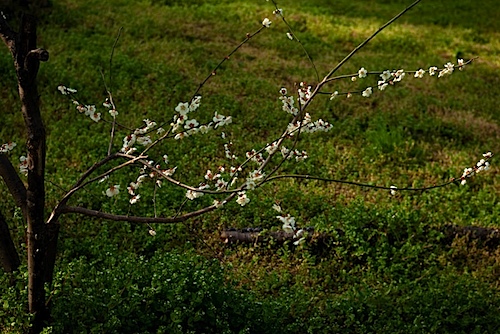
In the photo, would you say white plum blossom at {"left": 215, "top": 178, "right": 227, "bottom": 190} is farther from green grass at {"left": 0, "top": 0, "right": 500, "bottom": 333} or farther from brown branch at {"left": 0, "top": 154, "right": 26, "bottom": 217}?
brown branch at {"left": 0, "top": 154, "right": 26, "bottom": 217}

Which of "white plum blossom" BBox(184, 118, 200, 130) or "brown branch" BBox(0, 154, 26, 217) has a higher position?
"white plum blossom" BBox(184, 118, 200, 130)

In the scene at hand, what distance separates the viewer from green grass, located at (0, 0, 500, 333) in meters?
4.15

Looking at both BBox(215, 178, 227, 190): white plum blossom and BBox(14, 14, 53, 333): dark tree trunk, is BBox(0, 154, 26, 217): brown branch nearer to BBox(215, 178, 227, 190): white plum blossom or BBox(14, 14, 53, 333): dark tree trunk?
BBox(14, 14, 53, 333): dark tree trunk

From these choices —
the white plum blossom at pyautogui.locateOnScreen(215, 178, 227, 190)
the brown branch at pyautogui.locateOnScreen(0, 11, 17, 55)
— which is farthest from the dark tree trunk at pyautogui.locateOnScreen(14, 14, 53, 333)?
the white plum blossom at pyautogui.locateOnScreen(215, 178, 227, 190)

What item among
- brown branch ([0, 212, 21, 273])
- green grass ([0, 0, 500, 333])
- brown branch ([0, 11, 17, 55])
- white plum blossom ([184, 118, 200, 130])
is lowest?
green grass ([0, 0, 500, 333])

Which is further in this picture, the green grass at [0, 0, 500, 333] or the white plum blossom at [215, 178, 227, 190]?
the green grass at [0, 0, 500, 333]

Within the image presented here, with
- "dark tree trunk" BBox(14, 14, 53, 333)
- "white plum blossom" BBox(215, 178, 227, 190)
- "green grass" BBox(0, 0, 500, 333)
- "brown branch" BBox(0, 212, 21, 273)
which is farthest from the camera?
"green grass" BBox(0, 0, 500, 333)

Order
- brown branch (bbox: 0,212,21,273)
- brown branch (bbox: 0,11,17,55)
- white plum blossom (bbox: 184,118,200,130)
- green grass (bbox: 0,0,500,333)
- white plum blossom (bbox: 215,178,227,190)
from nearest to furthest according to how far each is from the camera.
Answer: brown branch (bbox: 0,11,17,55)
white plum blossom (bbox: 184,118,200,130)
white plum blossom (bbox: 215,178,227,190)
brown branch (bbox: 0,212,21,273)
green grass (bbox: 0,0,500,333)

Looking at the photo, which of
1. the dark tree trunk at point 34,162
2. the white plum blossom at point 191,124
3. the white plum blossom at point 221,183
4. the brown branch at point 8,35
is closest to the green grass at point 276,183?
the dark tree trunk at point 34,162

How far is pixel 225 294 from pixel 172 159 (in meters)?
2.90

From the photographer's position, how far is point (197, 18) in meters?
11.9

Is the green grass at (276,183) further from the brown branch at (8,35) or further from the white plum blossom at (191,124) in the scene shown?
the brown branch at (8,35)

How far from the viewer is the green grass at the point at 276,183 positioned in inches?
163

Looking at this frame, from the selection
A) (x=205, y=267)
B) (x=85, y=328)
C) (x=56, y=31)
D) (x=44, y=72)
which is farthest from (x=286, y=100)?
(x=56, y=31)
